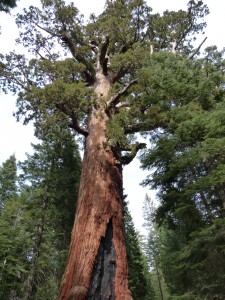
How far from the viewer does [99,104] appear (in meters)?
7.47

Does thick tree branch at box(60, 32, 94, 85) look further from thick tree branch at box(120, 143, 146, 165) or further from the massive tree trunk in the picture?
thick tree branch at box(120, 143, 146, 165)

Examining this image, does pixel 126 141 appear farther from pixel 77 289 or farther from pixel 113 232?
pixel 77 289

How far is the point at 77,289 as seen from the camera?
Answer: 12.8 ft

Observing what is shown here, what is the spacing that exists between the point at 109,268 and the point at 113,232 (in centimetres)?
66

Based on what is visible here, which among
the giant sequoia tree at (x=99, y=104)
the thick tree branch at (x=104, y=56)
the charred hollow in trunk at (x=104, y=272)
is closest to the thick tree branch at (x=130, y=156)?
the giant sequoia tree at (x=99, y=104)

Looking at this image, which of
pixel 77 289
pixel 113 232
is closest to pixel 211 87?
pixel 113 232

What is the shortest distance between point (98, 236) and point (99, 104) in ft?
12.8

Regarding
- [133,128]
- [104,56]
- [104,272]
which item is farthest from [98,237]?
[104,56]

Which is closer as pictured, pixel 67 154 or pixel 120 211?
pixel 120 211

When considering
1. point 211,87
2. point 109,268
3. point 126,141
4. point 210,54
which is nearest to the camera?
point 109,268

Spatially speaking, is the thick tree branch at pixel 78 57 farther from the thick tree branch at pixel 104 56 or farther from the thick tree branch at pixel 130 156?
the thick tree branch at pixel 130 156

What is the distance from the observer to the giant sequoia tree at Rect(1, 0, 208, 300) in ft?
14.6

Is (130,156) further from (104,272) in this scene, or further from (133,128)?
(104,272)

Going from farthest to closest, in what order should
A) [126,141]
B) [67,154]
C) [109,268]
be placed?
[67,154] → [126,141] → [109,268]
